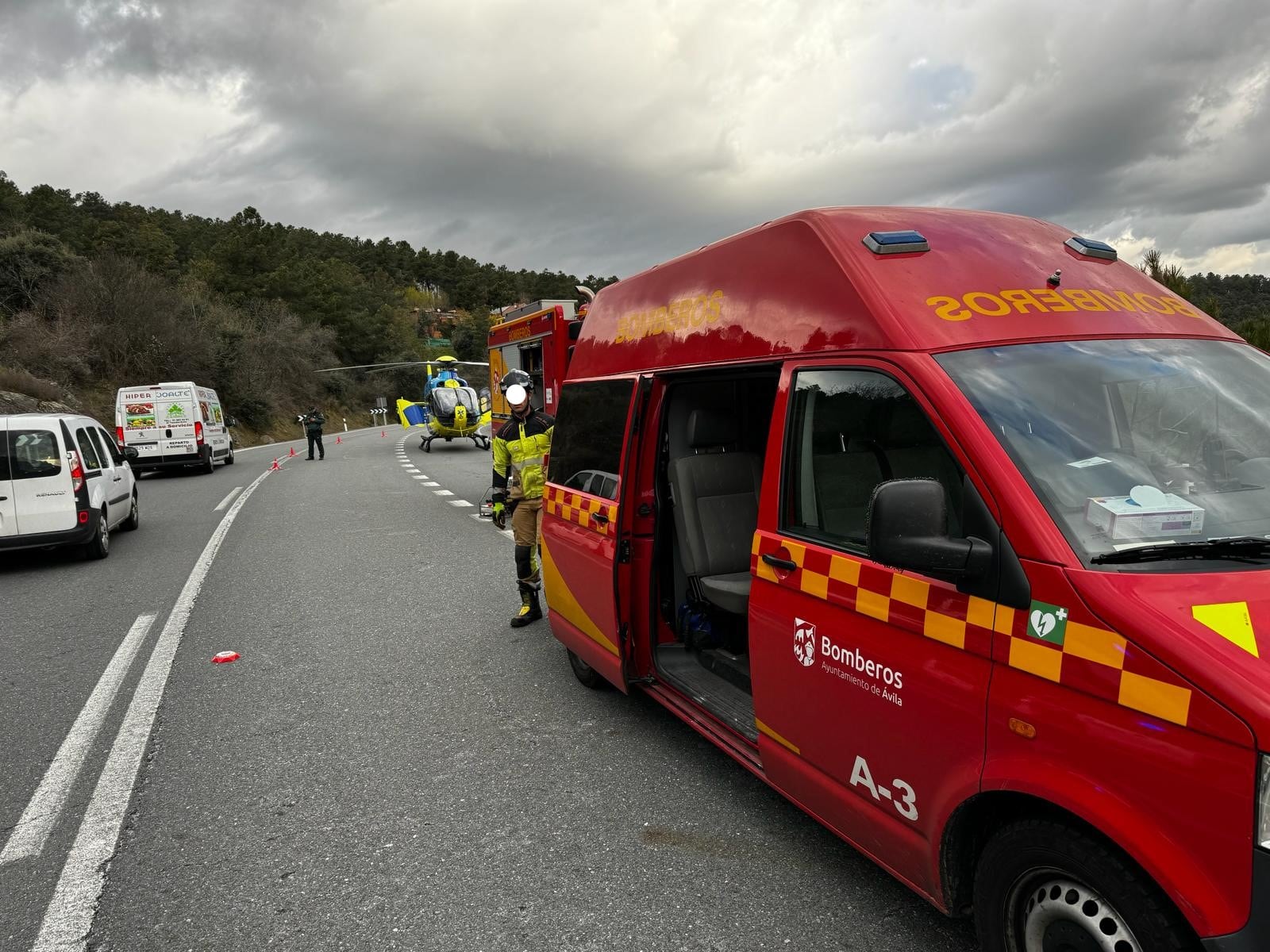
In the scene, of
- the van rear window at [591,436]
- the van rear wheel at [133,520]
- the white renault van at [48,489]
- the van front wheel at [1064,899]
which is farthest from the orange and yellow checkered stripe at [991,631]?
the van rear wheel at [133,520]

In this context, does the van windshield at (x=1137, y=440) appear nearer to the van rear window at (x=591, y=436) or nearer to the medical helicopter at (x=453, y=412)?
the van rear window at (x=591, y=436)

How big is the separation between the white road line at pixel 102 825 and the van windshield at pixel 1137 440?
3.31 meters

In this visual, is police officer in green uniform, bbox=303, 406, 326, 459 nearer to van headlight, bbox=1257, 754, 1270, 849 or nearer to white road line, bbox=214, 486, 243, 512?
white road line, bbox=214, 486, 243, 512

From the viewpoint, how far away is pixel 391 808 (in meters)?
3.70

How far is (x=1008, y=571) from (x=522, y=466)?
4.63m

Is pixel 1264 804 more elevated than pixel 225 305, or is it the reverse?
pixel 225 305

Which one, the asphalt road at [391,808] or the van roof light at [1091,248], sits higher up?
the van roof light at [1091,248]

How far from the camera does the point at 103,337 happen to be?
38.9 m

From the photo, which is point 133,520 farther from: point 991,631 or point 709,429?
point 991,631

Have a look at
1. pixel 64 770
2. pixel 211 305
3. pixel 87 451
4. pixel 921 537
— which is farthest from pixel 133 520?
pixel 211 305

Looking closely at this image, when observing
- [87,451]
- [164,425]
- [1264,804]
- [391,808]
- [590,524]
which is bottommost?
[391,808]

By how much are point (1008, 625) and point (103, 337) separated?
1767 inches

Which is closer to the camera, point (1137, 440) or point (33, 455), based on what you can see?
point (1137, 440)

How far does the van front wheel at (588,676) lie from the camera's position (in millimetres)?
5027
